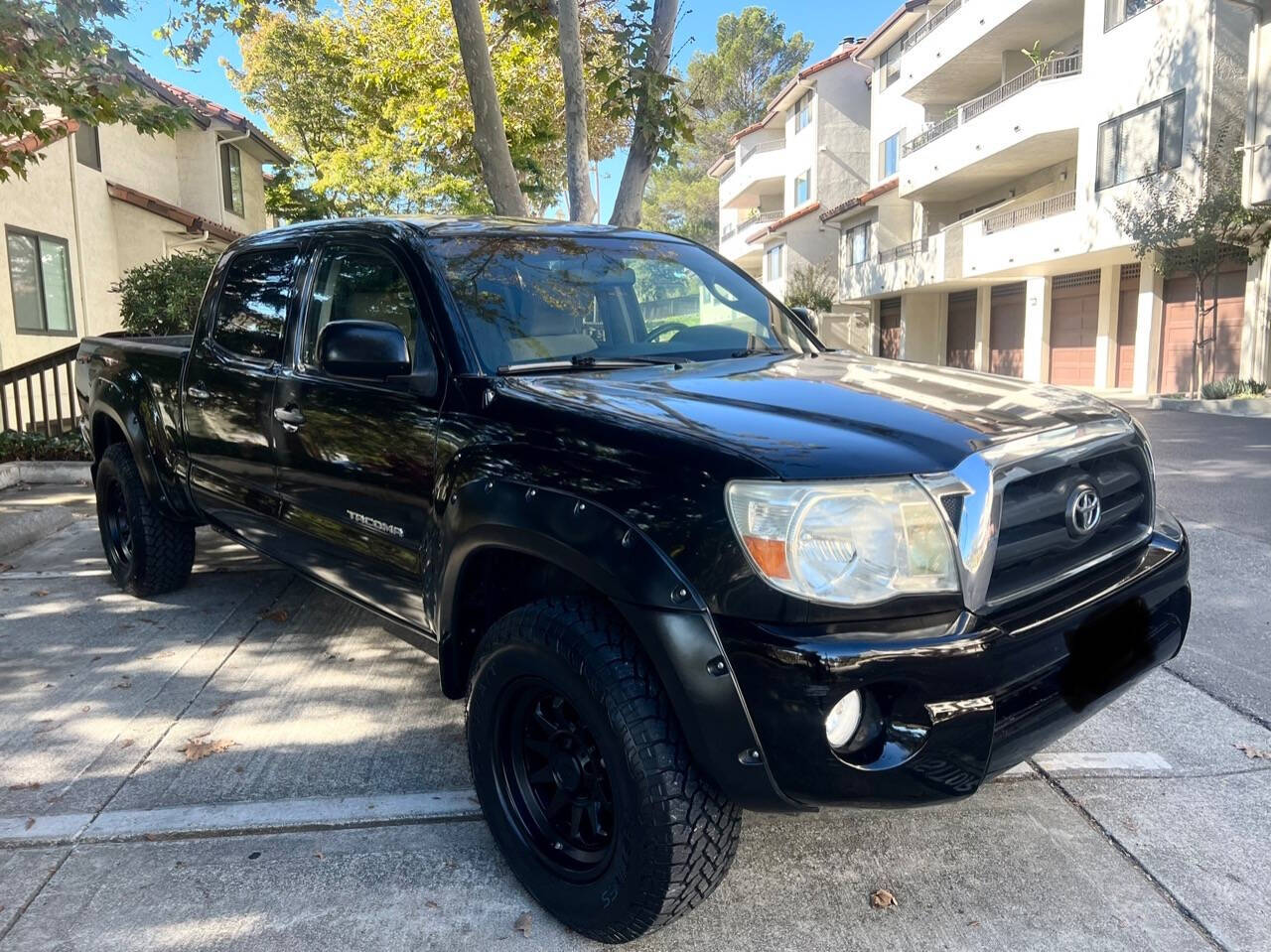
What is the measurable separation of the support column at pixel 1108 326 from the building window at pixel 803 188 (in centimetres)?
1962

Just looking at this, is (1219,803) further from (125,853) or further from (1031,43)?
(1031,43)

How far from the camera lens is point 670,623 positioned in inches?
83.6

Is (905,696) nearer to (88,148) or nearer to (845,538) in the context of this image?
(845,538)

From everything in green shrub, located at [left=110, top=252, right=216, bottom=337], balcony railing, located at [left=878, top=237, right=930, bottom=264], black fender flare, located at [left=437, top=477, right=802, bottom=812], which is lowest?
black fender flare, located at [left=437, top=477, right=802, bottom=812]

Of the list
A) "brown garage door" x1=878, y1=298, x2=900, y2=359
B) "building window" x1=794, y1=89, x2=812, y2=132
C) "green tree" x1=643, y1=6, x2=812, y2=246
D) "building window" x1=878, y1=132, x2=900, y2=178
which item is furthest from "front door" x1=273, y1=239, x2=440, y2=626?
"green tree" x1=643, y1=6, x2=812, y2=246

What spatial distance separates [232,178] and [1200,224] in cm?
1961

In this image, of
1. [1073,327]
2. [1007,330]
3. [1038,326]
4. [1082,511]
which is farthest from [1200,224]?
[1082,511]

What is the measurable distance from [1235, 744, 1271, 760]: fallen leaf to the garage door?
71.6ft

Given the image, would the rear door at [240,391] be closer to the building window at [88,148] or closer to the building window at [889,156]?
the building window at [88,148]

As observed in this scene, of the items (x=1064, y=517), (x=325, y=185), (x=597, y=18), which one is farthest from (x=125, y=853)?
(x=325, y=185)

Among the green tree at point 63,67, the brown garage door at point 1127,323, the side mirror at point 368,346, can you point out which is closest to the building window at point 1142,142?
the brown garage door at point 1127,323

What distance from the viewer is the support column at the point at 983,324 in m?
29.0

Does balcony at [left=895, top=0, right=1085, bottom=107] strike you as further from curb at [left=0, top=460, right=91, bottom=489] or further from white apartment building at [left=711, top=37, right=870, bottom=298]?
curb at [left=0, top=460, right=91, bottom=489]

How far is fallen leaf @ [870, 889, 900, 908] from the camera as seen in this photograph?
2576 mm
